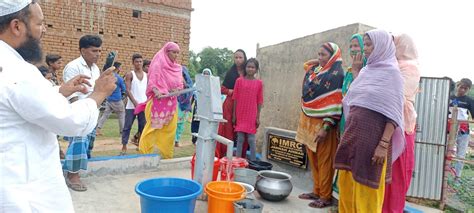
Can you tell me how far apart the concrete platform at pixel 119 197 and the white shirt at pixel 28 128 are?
1957mm

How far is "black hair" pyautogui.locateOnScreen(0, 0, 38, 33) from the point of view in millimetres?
1374

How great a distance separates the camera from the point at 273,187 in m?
3.56

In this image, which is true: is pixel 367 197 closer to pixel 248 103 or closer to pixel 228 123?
pixel 248 103

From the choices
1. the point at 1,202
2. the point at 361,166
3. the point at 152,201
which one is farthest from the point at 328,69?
the point at 1,202

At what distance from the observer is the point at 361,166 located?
264 centimetres

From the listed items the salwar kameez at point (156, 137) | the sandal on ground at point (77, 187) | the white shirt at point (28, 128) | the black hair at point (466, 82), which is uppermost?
the black hair at point (466, 82)

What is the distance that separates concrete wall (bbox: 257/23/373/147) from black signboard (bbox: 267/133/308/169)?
295mm

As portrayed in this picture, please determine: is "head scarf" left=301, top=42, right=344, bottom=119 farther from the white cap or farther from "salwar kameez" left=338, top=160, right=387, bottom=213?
the white cap

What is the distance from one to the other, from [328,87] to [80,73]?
8.04 feet

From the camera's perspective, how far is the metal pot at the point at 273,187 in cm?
356

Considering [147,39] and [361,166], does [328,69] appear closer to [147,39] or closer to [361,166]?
[361,166]

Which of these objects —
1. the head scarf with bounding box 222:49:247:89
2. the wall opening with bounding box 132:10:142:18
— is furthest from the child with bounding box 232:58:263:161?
the wall opening with bounding box 132:10:142:18

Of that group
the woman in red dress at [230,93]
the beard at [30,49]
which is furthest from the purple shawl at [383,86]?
the woman in red dress at [230,93]

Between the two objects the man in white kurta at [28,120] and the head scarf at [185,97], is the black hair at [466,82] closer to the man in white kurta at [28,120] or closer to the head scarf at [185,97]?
the head scarf at [185,97]
